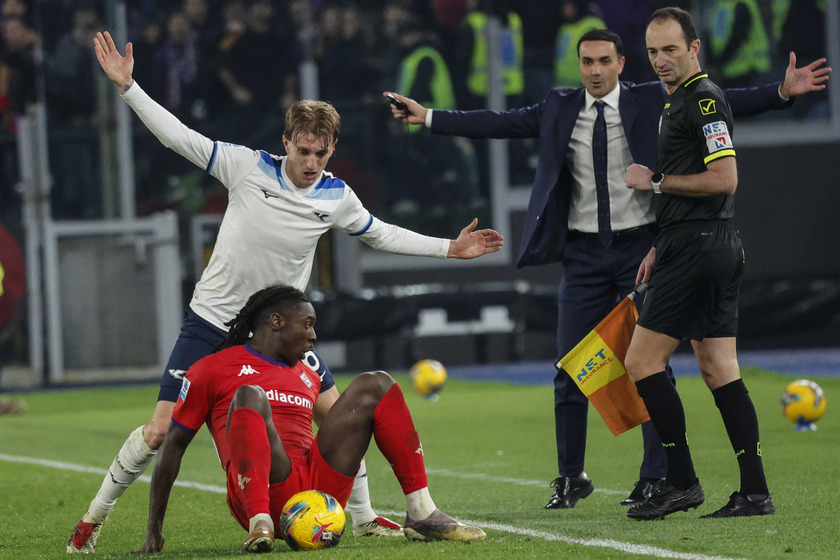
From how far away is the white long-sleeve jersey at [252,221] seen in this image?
548 cm

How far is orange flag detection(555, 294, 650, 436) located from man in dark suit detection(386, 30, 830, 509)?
184mm

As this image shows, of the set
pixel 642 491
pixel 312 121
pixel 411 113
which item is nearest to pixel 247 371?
pixel 312 121

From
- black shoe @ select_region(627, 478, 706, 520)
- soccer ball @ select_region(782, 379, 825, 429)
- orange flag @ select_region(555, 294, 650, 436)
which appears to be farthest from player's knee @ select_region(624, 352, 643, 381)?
soccer ball @ select_region(782, 379, 825, 429)

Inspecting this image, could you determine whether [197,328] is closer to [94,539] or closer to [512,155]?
[94,539]

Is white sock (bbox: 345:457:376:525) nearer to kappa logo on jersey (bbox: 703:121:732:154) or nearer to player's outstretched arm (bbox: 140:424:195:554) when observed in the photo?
player's outstretched arm (bbox: 140:424:195:554)

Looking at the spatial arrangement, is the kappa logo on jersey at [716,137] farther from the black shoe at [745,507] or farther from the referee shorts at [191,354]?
the referee shorts at [191,354]

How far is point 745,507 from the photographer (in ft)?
18.1

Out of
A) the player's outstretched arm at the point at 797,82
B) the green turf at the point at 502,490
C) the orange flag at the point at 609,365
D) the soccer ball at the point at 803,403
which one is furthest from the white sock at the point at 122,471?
the soccer ball at the point at 803,403

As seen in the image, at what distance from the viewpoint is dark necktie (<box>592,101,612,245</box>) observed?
6.23 meters

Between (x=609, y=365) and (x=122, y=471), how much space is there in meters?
2.11

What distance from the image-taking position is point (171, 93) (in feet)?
60.2

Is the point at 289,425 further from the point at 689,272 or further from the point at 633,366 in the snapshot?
the point at 689,272

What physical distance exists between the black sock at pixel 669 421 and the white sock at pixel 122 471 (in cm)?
200

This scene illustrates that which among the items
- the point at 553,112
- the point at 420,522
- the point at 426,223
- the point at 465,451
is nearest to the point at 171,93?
the point at 426,223
